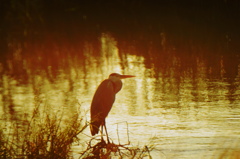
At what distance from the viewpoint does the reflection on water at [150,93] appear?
630 centimetres

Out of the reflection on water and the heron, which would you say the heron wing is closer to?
the heron

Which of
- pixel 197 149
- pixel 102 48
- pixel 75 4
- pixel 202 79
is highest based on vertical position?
pixel 75 4

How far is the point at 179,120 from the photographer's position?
23.5 ft

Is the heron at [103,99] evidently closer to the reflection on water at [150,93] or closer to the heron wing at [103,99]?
the heron wing at [103,99]

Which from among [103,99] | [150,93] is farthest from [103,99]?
[150,93]

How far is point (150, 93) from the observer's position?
29.5 ft

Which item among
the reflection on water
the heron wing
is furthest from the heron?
the reflection on water

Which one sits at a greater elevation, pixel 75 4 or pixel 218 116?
pixel 75 4

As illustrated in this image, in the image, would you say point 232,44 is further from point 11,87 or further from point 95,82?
point 11,87

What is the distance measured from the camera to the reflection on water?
6305mm

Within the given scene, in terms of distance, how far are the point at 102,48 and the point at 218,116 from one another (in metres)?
7.66

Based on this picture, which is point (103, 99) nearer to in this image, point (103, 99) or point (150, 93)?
point (103, 99)

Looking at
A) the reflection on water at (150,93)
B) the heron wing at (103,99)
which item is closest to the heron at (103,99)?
the heron wing at (103,99)

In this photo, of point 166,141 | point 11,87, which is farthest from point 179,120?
point 11,87
